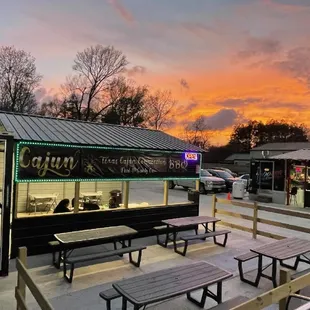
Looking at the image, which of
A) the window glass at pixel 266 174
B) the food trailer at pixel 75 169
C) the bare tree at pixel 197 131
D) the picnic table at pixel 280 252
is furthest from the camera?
the bare tree at pixel 197 131

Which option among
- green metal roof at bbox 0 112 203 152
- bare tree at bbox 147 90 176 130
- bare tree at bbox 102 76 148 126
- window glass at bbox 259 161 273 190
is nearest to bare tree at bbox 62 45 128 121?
bare tree at bbox 102 76 148 126

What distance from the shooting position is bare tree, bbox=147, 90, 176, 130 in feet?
157

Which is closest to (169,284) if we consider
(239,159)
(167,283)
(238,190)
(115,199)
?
(167,283)

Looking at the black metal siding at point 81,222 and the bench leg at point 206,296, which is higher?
the black metal siding at point 81,222

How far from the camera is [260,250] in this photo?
5574 mm

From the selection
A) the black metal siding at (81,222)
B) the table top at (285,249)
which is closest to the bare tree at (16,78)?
the black metal siding at (81,222)

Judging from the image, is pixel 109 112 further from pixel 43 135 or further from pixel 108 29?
pixel 43 135

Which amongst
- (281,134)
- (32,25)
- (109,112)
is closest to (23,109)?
(109,112)

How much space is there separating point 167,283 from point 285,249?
2.97 meters

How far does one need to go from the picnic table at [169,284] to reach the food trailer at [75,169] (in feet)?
9.22

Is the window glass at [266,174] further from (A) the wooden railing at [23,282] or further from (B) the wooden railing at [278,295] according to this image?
(A) the wooden railing at [23,282]

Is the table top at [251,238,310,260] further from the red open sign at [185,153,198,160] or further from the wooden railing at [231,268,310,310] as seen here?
the red open sign at [185,153,198,160]

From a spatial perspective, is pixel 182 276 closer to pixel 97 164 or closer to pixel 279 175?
pixel 97 164

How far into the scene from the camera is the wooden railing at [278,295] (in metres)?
2.35
